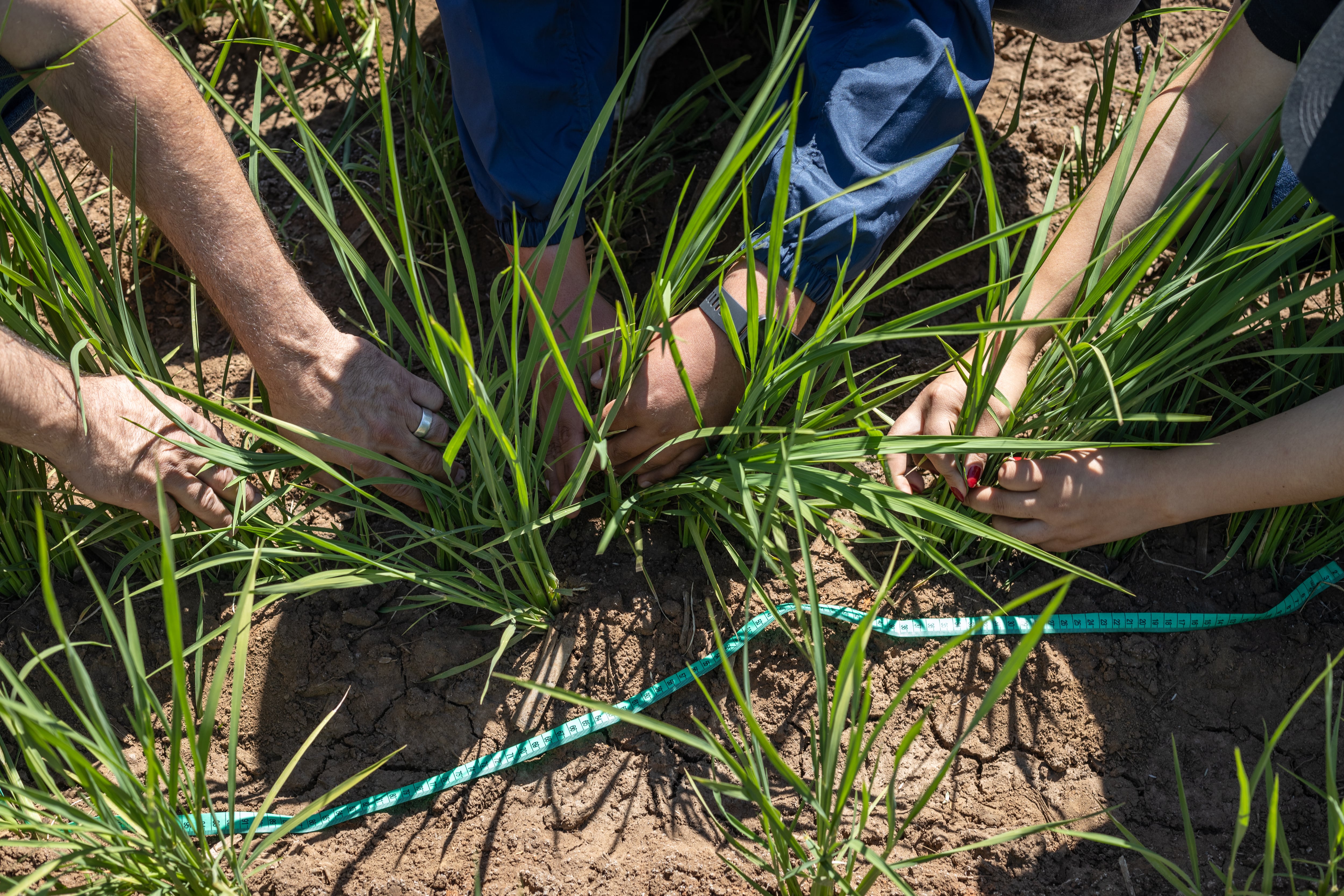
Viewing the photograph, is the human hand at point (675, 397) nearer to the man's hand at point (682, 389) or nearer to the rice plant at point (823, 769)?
the man's hand at point (682, 389)

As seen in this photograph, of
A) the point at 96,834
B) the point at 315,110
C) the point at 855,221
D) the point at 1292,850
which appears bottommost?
the point at 96,834

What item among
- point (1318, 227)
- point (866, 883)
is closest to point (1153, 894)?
point (866, 883)

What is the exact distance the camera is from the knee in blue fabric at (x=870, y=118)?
1.20 meters

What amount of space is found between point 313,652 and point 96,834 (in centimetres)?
36

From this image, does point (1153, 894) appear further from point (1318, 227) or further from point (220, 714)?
point (220, 714)

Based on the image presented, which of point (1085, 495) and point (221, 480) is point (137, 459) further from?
point (1085, 495)

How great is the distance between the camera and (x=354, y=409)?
3.99 feet

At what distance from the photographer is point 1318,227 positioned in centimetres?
105

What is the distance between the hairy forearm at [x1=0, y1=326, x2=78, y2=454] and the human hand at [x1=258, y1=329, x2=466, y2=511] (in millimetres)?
236

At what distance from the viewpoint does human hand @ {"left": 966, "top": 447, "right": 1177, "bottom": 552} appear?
121 cm

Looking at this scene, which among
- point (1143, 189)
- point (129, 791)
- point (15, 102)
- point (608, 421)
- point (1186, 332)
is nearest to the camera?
point (129, 791)

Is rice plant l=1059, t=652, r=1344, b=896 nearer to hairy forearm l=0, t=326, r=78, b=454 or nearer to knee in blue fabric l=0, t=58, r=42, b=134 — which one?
hairy forearm l=0, t=326, r=78, b=454

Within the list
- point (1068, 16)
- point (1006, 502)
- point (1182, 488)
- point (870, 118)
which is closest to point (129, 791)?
point (1006, 502)

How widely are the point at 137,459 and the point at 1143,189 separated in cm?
142
